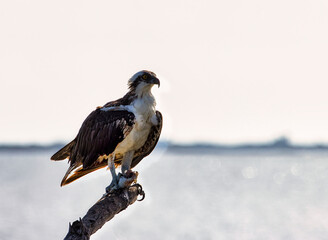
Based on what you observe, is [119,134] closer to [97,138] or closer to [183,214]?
[97,138]

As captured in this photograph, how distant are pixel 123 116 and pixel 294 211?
34320mm

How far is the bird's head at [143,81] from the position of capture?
386 inches

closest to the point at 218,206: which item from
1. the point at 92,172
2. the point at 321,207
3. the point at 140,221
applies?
the point at 321,207

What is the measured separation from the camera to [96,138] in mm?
9508

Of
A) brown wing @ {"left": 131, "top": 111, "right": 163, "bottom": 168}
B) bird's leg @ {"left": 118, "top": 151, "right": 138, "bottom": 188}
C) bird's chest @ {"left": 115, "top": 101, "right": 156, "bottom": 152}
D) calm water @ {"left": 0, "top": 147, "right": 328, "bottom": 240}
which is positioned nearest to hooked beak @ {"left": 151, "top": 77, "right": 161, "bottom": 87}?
bird's chest @ {"left": 115, "top": 101, "right": 156, "bottom": 152}

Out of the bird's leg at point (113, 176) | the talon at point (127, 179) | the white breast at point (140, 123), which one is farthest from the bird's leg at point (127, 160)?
the talon at point (127, 179)

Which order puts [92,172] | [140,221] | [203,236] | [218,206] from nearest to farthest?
[92,172] → [203,236] → [140,221] → [218,206]

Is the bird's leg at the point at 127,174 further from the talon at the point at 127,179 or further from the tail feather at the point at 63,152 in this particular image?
the tail feather at the point at 63,152

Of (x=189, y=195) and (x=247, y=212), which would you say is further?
(x=189, y=195)

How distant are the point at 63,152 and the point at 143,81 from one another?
5.56 ft

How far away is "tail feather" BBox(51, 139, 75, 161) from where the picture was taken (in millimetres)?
9828

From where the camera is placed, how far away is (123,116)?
9.58 metres

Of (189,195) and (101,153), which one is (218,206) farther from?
(101,153)

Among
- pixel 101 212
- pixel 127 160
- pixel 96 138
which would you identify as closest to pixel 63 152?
pixel 96 138
